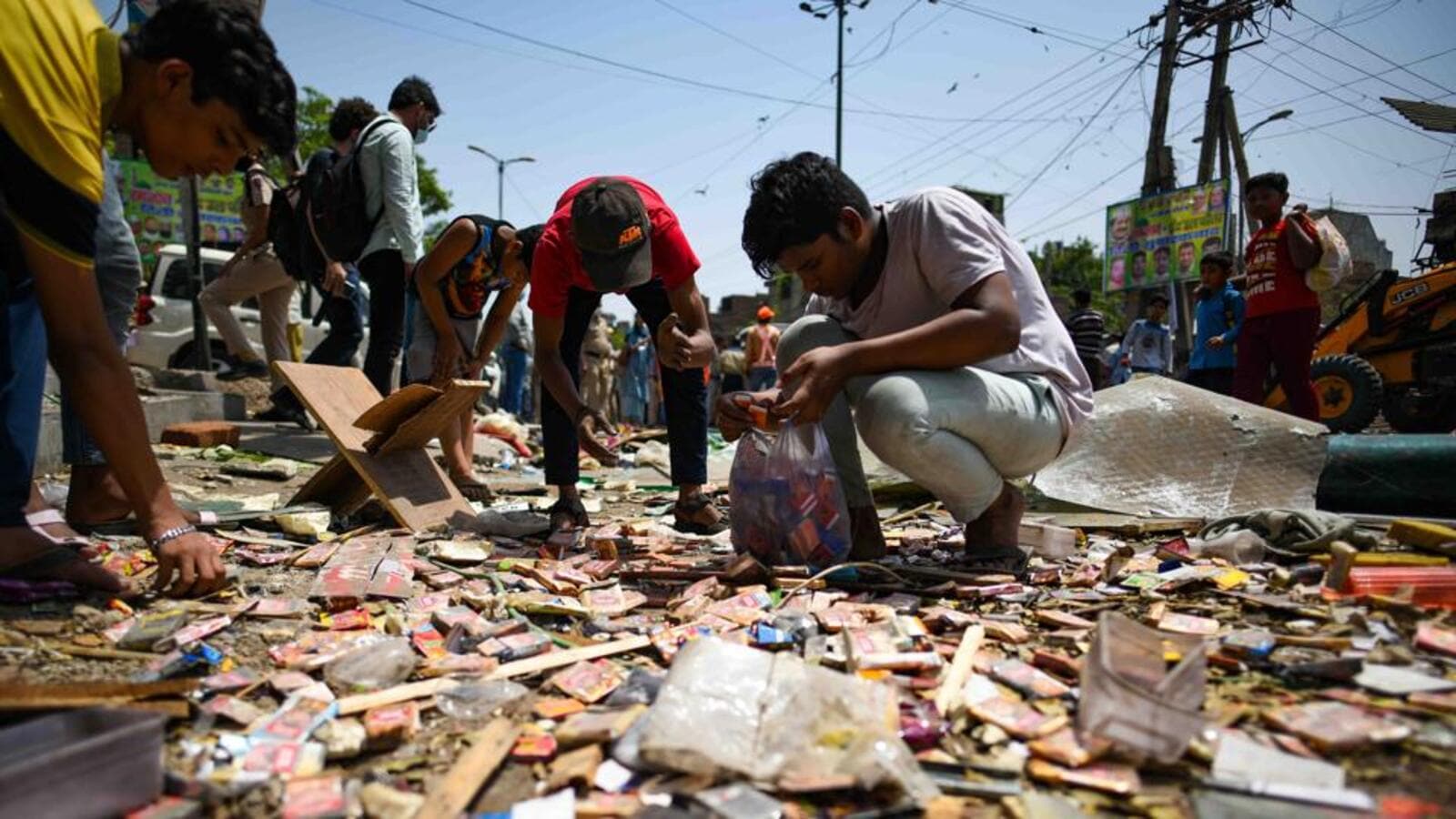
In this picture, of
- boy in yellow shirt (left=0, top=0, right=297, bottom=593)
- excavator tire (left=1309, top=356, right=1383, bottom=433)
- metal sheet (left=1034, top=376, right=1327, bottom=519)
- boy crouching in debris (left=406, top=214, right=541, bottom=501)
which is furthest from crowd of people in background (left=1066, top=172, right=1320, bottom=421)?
boy in yellow shirt (left=0, top=0, right=297, bottom=593)

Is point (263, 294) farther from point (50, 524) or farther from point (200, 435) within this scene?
point (50, 524)

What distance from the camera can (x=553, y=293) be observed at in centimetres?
322

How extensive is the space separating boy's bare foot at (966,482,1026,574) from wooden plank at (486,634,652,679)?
1.21 meters

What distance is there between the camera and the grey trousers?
2.49m

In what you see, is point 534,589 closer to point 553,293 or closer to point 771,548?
point 771,548

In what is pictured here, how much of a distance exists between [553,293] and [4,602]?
6.08ft

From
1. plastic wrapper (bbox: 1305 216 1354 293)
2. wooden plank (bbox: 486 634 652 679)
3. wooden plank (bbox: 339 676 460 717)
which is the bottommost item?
wooden plank (bbox: 339 676 460 717)

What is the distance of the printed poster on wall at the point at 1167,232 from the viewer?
16531 mm

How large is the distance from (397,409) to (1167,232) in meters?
17.6

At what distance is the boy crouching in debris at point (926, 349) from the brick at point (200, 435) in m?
3.97

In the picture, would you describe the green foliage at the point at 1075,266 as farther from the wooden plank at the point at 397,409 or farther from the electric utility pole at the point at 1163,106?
the wooden plank at the point at 397,409

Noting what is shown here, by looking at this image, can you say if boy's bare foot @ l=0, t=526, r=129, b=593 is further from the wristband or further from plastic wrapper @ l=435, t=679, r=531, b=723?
plastic wrapper @ l=435, t=679, r=531, b=723

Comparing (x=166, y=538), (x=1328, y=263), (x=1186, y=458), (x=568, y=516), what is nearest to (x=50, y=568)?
(x=166, y=538)

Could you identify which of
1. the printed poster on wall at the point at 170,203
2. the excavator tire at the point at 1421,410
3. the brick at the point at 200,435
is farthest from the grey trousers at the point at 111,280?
the printed poster on wall at the point at 170,203
